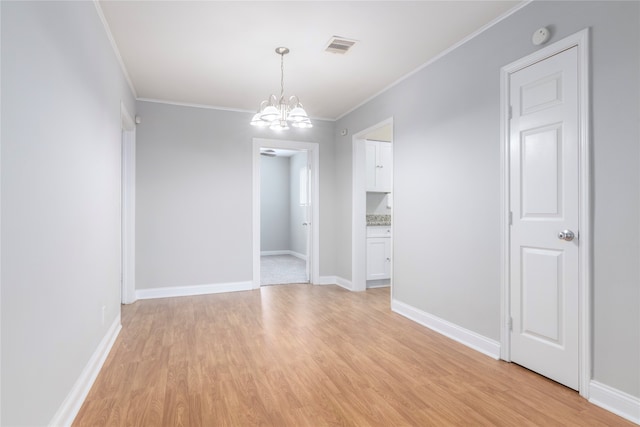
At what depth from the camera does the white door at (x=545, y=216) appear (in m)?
2.23

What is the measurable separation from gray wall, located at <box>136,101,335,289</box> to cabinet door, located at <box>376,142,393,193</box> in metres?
1.54

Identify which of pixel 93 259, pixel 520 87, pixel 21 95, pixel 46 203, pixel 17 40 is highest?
pixel 520 87

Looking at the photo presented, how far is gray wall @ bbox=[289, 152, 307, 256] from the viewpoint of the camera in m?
8.53

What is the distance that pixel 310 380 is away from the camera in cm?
237

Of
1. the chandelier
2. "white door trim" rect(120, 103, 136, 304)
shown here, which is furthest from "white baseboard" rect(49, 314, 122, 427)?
the chandelier

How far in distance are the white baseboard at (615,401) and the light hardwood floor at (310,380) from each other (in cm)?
6

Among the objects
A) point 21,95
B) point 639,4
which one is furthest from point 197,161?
point 639,4

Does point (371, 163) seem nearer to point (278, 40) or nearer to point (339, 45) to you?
point (339, 45)

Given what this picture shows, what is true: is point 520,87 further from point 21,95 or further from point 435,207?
point 21,95

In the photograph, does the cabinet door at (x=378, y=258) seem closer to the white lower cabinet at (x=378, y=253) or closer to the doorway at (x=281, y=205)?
the white lower cabinet at (x=378, y=253)

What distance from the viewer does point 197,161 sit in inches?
193

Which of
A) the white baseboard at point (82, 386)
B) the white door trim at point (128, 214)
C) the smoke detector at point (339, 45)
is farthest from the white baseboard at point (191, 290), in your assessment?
the smoke detector at point (339, 45)

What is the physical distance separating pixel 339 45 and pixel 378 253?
3031mm

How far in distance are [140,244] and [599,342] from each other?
466 centimetres
